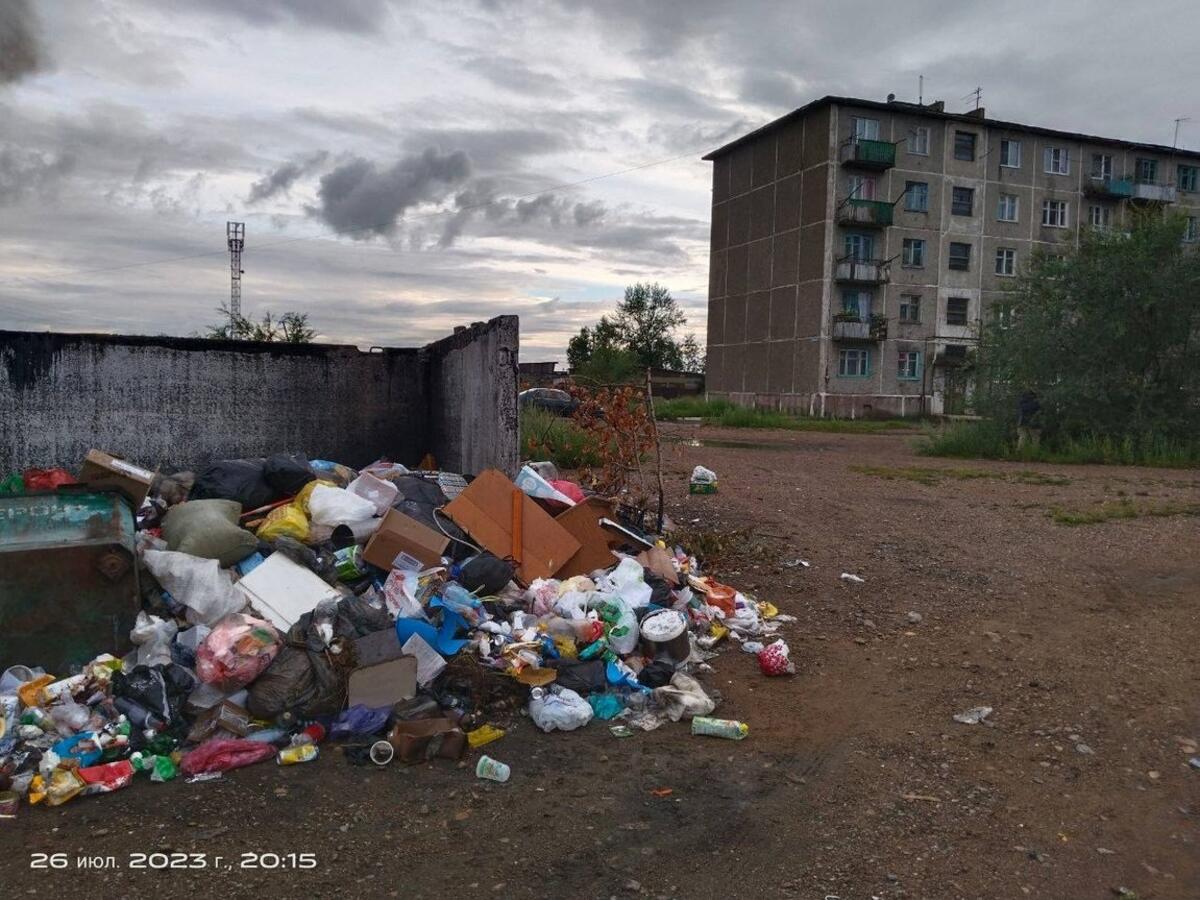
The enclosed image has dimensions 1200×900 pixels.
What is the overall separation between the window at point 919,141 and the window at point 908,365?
23.9 feet

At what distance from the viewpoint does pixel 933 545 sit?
7.22 m

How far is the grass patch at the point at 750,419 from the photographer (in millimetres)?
26047

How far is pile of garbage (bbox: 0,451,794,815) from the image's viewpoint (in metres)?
3.46

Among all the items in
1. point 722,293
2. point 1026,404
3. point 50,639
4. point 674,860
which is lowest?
point 674,860

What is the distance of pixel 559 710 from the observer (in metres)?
3.74

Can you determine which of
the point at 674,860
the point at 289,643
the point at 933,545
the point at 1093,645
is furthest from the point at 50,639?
the point at 933,545

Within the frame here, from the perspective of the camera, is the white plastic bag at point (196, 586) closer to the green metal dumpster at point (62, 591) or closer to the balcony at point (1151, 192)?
the green metal dumpster at point (62, 591)

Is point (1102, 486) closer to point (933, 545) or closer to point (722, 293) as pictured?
point (933, 545)

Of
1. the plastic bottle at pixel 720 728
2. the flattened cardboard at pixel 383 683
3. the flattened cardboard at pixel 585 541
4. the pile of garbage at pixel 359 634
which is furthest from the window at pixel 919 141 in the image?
the flattened cardboard at pixel 383 683

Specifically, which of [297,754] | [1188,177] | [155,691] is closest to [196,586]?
[155,691]

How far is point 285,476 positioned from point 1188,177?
43.3 metres

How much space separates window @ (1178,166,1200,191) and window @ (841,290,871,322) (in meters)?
16.2

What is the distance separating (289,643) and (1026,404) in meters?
15.0

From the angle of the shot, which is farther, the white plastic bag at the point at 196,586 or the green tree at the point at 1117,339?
the green tree at the point at 1117,339
